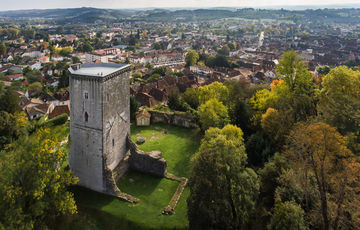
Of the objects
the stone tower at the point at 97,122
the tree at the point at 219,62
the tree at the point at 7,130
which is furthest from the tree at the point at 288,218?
the tree at the point at 219,62

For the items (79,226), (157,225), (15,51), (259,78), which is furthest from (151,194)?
(15,51)

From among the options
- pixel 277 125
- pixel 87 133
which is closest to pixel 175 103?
pixel 277 125

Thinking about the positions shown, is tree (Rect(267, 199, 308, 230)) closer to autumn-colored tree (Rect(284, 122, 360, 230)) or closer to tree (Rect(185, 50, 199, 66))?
autumn-colored tree (Rect(284, 122, 360, 230))

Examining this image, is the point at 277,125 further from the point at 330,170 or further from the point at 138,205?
the point at 138,205

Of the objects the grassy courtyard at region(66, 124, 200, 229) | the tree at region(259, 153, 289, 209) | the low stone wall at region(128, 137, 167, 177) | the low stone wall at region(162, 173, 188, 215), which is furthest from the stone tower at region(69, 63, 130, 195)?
the tree at region(259, 153, 289, 209)

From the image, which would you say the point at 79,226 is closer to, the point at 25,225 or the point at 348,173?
the point at 25,225

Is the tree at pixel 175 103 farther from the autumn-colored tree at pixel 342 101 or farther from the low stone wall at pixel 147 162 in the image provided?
the autumn-colored tree at pixel 342 101
